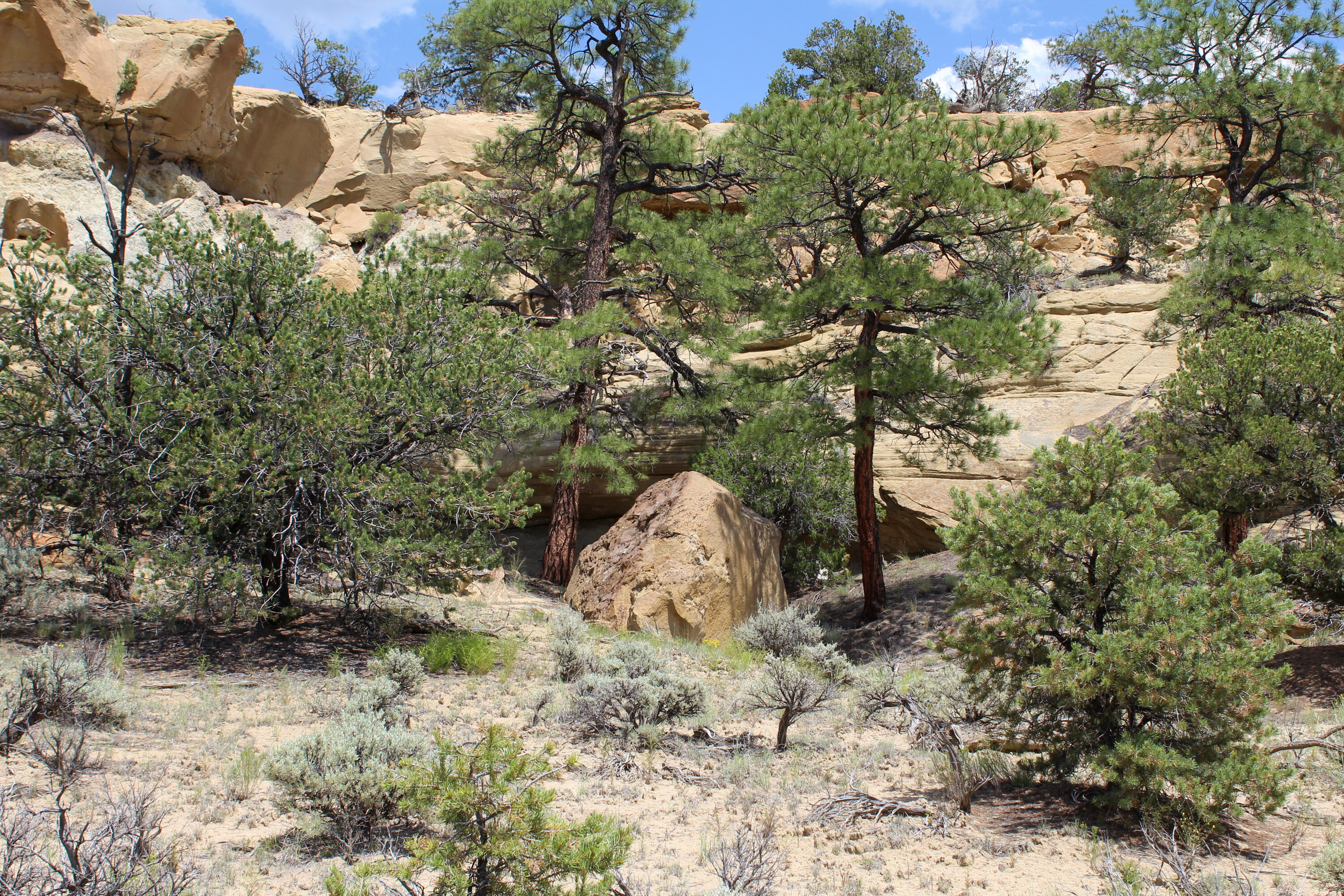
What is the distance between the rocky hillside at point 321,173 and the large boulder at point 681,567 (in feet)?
12.1

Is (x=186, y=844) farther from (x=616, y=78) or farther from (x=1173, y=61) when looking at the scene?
(x=1173, y=61)

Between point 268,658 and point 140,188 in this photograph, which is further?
point 140,188

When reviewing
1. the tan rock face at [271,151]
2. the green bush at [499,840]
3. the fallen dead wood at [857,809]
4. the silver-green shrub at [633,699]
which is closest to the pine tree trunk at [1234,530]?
the silver-green shrub at [633,699]

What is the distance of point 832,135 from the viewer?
1022 centimetres

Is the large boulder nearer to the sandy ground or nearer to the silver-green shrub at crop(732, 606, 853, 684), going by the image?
the silver-green shrub at crop(732, 606, 853, 684)

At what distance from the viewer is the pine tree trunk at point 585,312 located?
1347 centimetres

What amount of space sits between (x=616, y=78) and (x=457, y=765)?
43.0ft

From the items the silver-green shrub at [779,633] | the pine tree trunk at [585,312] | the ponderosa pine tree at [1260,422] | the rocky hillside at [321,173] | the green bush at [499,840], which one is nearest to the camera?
the green bush at [499,840]

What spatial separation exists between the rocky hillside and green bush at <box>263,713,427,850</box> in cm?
934

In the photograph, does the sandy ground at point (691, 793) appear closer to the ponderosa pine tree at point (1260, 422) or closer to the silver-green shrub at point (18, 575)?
the silver-green shrub at point (18, 575)

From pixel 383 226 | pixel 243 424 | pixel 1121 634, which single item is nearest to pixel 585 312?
pixel 243 424

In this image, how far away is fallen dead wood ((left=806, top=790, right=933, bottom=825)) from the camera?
453cm

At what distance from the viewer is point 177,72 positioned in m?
18.9

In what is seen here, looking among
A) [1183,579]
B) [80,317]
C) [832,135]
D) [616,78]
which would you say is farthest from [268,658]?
[616,78]
